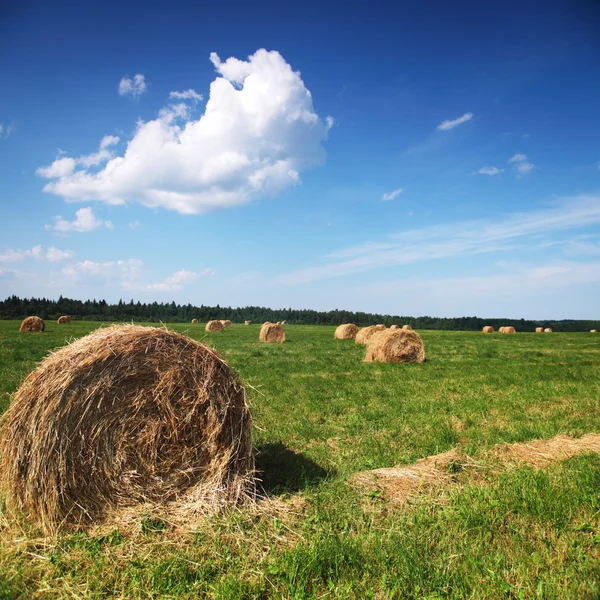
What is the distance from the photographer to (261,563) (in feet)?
12.1

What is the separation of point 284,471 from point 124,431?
7.15 feet

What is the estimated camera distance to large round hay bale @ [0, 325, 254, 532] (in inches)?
173

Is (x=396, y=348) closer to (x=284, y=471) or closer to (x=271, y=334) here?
(x=284, y=471)

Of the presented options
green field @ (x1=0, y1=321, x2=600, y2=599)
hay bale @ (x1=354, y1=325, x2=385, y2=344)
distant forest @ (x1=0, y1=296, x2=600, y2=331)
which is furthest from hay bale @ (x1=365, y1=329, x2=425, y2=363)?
distant forest @ (x1=0, y1=296, x2=600, y2=331)

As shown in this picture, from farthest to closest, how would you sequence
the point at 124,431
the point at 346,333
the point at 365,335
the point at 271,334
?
1. the point at 346,333
2. the point at 271,334
3. the point at 365,335
4. the point at 124,431

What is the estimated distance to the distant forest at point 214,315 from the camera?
74250mm

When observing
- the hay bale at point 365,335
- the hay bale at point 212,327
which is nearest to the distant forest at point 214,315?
A: the hay bale at point 212,327

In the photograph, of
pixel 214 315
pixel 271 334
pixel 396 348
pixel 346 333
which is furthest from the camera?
pixel 214 315

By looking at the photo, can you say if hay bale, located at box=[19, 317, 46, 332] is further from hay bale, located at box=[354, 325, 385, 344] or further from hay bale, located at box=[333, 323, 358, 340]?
hay bale, located at box=[354, 325, 385, 344]

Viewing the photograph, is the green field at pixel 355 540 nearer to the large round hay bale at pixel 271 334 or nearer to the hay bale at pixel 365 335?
the hay bale at pixel 365 335

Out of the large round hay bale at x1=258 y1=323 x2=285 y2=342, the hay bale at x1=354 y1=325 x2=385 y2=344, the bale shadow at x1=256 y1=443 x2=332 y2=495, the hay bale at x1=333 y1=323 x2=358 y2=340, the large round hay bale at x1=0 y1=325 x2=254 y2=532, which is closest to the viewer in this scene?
the large round hay bale at x1=0 y1=325 x2=254 y2=532

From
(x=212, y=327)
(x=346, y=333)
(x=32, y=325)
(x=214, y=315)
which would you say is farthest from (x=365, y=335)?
(x=214, y=315)

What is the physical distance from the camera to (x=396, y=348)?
18094 mm

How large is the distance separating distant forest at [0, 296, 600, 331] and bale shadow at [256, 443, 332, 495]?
63806mm
